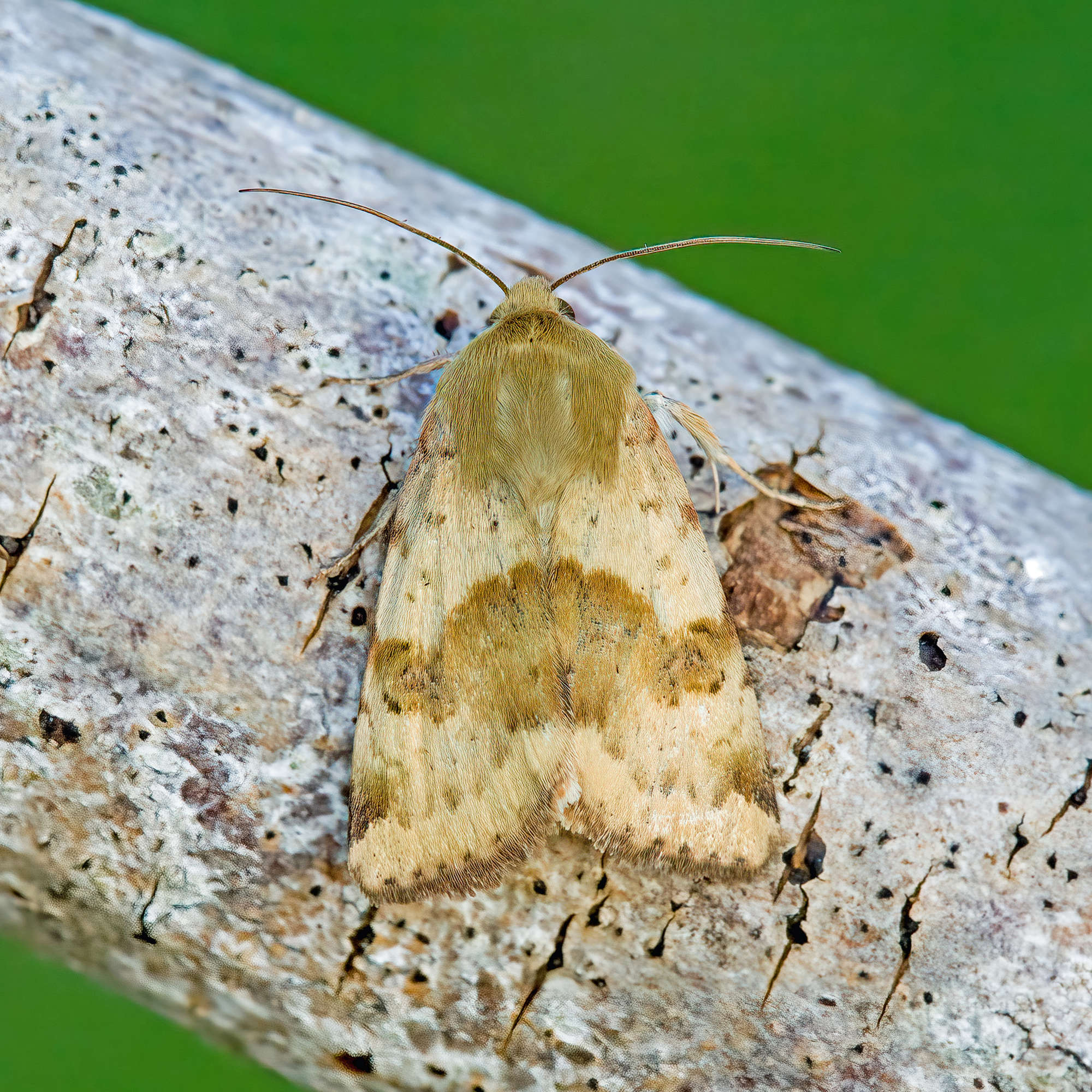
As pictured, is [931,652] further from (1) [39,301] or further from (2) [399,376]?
(1) [39,301]

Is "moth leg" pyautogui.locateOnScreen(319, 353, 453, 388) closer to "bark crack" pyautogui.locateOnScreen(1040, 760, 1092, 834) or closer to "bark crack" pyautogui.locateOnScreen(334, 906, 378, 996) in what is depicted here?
"bark crack" pyautogui.locateOnScreen(334, 906, 378, 996)

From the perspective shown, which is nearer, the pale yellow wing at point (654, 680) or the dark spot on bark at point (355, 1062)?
the pale yellow wing at point (654, 680)

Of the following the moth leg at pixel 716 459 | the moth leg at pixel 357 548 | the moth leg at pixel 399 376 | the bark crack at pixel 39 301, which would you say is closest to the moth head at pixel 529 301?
the moth leg at pixel 399 376

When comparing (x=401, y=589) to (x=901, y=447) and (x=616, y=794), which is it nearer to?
(x=616, y=794)

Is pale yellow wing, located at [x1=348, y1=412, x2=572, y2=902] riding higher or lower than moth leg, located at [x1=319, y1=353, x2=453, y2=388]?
lower

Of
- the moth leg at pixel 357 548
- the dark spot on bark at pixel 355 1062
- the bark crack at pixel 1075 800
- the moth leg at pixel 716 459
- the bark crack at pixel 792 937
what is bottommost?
the dark spot on bark at pixel 355 1062

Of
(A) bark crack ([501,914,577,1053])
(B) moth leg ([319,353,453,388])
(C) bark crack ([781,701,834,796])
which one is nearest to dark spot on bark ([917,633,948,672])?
(C) bark crack ([781,701,834,796])

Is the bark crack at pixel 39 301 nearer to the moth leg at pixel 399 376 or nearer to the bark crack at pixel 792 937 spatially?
the moth leg at pixel 399 376
